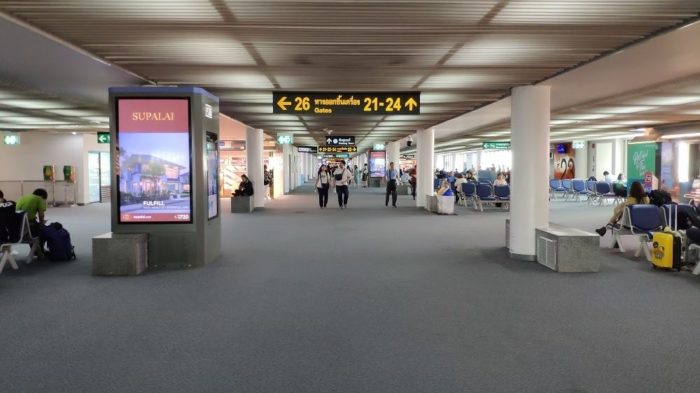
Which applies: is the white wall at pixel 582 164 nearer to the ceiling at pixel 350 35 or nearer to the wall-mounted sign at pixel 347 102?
the wall-mounted sign at pixel 347 102

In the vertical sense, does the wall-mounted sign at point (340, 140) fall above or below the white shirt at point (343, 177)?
above

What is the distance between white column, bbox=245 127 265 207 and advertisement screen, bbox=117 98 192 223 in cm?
1271

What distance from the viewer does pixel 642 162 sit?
24500 mm

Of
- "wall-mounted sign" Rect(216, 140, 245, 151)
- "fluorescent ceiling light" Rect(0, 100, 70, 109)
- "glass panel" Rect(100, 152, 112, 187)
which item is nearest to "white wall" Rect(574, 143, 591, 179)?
"wall-mounted sign" Rect(216, 140, 245, 151)

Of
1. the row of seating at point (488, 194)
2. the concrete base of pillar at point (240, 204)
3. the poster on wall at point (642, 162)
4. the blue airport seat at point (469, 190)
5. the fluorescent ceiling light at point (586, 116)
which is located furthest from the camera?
the poster on wall at point (642, 162)

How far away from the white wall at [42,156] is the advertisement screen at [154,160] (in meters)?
17.0

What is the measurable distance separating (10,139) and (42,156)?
1674 millimetres

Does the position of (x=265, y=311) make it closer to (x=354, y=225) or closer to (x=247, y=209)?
(x=354, y=225)

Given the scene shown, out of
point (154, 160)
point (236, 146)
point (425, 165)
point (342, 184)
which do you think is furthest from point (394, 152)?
point (154, 160)

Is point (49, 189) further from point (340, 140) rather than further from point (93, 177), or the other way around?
point (340, 140)

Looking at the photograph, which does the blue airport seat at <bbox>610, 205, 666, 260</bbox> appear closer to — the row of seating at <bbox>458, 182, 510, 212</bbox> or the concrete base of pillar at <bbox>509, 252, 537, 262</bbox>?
the concrete base of pillar at <bbox>509, 252, 537, 262</bbox>

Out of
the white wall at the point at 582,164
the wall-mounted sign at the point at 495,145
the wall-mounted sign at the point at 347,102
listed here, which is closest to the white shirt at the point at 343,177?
the wall-mounted sign at the point at 347,102

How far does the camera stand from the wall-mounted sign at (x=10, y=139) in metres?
22.8

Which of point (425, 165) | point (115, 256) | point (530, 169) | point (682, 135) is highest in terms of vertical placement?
point (682, 135)
